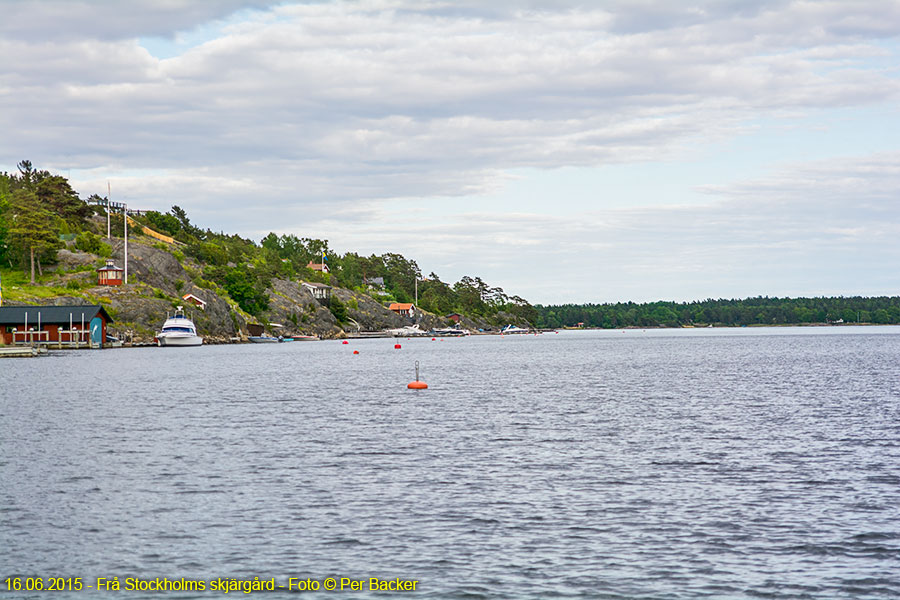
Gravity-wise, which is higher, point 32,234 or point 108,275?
point 32,234

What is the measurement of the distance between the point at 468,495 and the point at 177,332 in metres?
152

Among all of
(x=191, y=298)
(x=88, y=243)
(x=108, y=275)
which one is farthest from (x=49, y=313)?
(x=88, y=243)

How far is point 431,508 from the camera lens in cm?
2497

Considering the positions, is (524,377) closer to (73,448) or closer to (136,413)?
(136,413)

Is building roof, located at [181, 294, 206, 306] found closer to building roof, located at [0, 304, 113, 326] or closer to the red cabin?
the red cabin

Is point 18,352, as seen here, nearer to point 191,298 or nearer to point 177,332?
point 177,332

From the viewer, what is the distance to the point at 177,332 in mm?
168875

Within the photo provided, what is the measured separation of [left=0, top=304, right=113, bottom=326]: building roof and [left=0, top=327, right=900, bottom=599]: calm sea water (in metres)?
93.2

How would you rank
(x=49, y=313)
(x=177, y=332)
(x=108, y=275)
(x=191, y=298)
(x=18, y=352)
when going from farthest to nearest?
(x=191, y=298)
(x=108, y=275)
(x=177, y=332)
(x=49, y=313)
(x=18, y=352)

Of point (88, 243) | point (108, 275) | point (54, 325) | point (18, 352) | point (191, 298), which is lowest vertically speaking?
point (18, 352)

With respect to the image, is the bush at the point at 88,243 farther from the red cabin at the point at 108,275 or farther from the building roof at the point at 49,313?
the building roof at the point at 49,313

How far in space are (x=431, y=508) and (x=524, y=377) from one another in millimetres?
65805

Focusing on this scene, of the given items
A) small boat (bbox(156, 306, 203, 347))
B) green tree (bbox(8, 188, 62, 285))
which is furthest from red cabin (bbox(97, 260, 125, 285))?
small boat (bbox(156, 306, 203, 347))

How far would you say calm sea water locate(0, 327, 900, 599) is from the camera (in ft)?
62.3
